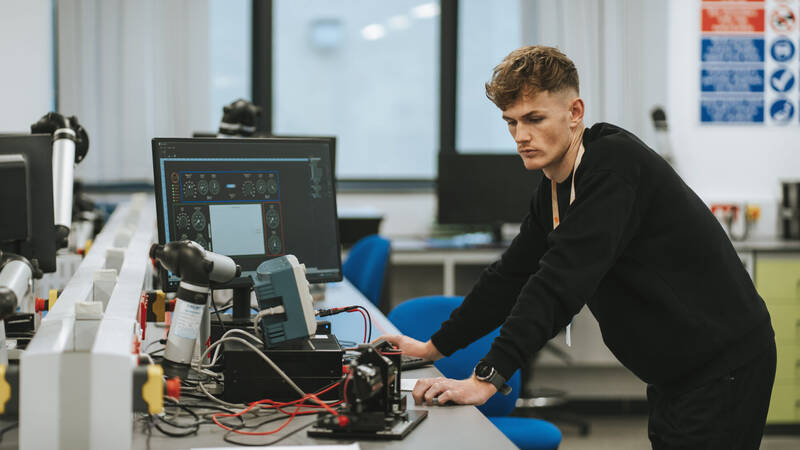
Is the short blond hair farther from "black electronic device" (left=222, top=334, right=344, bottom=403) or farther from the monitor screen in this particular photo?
the monitor screen

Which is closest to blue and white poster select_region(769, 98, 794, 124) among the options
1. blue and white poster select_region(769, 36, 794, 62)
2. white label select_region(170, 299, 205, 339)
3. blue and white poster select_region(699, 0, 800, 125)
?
blue and white poster select_region(699, 0, 800, 125)

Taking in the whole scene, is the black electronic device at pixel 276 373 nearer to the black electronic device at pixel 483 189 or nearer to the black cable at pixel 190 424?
the black cable at pixel 190 424

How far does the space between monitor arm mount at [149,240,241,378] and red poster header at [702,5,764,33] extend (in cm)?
389

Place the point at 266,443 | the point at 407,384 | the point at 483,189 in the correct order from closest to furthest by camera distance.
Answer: the point at 266,443 < the point at 407,384 < the point at 483,189

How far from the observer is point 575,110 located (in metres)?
1.68

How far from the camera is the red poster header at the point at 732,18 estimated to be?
4.63 meters

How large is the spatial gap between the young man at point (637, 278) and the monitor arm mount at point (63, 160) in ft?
3.24

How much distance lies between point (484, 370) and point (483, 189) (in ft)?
9.90

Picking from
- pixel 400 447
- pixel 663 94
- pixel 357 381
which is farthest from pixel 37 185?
pixel 663 94

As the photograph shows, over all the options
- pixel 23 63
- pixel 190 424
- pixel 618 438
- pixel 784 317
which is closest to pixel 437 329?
pixel 190 424

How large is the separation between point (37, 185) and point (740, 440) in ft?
5.09

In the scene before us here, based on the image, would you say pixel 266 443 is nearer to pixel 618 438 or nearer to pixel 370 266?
pixel 370 266

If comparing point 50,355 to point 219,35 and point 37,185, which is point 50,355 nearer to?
point 37,185

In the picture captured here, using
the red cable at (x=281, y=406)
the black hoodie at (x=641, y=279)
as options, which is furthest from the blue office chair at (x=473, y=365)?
the red cable at (x=281, y=406)
